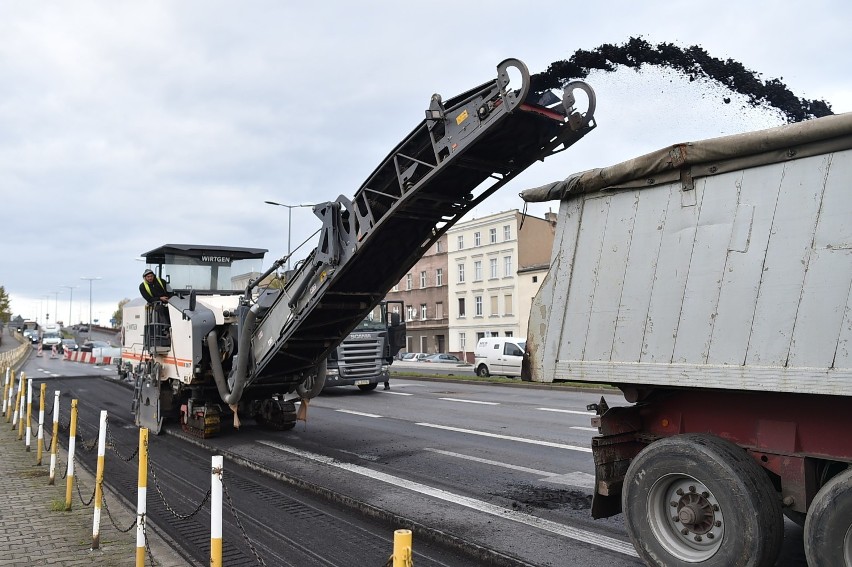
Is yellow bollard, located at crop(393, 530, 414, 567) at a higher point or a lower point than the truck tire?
higher

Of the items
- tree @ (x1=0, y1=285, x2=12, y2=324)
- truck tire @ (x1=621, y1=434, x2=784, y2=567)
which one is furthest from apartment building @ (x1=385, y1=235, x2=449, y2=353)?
tree @ (x1=0, y1=285, x2=12, y2=324)

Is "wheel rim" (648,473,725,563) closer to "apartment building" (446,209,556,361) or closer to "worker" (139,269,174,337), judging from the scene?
"worker" (139,269,174,337)

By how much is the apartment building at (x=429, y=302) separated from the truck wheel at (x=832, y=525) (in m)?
54.4

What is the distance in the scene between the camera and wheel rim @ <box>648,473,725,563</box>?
4199 mm

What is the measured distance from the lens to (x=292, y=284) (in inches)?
366

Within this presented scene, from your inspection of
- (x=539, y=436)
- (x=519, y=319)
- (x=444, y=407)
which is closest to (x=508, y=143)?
(x=539, y=436)

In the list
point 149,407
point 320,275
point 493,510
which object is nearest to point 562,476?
point 493,510

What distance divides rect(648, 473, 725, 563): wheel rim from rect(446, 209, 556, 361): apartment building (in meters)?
44.6

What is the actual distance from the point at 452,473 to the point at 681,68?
17.9ft

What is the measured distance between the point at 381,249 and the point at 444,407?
7954 mm

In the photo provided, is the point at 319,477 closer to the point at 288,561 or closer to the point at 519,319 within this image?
the point at 288,561

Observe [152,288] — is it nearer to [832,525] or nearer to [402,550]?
[402,550]

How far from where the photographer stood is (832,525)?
140 inches

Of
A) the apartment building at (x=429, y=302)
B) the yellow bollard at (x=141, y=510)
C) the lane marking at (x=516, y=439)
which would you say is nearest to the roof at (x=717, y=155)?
the yellow bollard at (x=141, y=510)
